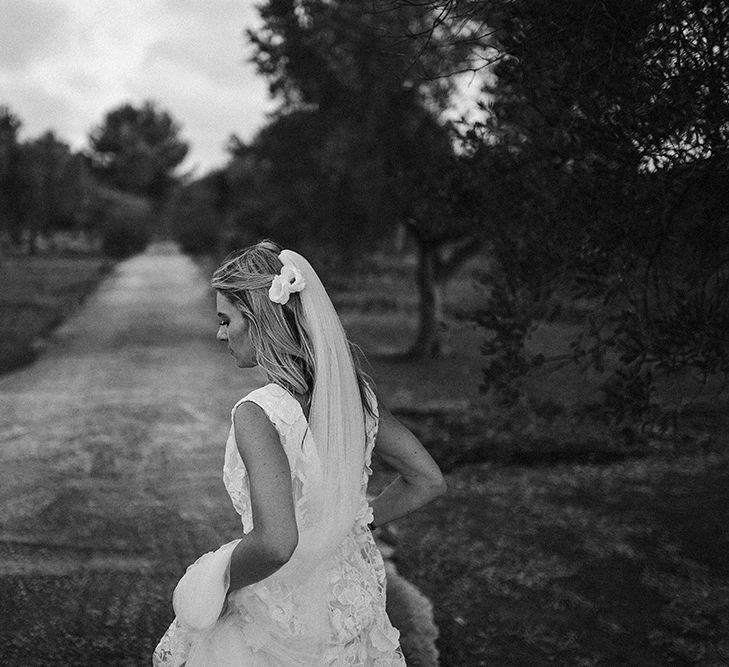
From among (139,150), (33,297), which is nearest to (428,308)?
(33,297)

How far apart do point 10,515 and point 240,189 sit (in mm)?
37100

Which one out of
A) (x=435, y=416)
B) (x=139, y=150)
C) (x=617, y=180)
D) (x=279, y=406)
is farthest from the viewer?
(x=139, y=150)

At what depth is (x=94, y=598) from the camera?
5.07 meters

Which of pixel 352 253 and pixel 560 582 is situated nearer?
pixel 560 582

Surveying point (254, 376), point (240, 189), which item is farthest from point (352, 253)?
point (240, 189)

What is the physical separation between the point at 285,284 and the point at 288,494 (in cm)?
53

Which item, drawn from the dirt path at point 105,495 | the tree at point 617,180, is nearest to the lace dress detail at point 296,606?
the tree at point 617,180

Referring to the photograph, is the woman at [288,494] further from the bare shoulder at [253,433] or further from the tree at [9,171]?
the tree at [9,171]

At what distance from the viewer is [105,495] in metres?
6.86

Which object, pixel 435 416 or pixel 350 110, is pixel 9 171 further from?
pixel 435 416

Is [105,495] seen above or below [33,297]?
below

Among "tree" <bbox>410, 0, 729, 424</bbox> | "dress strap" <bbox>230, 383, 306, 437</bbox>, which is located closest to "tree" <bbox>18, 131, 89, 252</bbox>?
"tree" <bbox>410, 0, 729, 424</bbox>

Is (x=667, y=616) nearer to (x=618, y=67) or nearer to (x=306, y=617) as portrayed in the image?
(x=618, y=67)

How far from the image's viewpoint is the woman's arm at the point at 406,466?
2.59 meters
